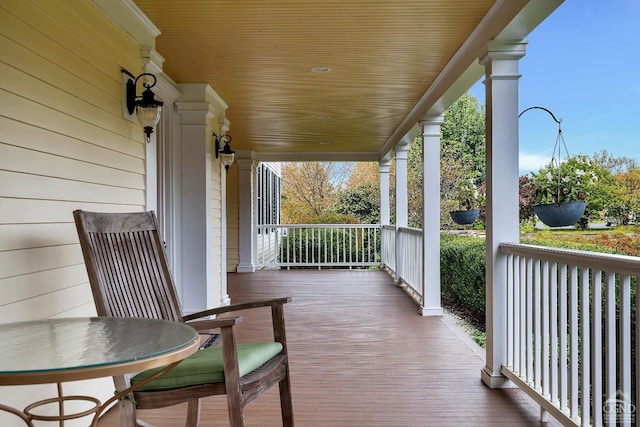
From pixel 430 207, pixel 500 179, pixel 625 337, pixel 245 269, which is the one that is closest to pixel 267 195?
pixel 245 269

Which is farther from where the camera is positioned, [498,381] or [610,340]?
[498,381]

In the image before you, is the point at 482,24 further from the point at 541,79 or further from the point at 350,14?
the point at 541,79

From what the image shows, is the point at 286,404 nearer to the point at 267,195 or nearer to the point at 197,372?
the point at 197,372

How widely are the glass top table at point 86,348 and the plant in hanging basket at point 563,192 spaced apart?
246 centimetres

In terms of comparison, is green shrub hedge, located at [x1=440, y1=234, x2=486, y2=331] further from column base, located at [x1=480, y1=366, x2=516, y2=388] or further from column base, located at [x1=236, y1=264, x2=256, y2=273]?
column base, located at [x1=236, y1=264, x2=256, y2=273]

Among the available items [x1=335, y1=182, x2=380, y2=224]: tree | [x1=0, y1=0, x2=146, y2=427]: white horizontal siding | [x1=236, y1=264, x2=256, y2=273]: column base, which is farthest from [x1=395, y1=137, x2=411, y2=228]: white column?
[x1=335, y1=182, x2=380, y2=224]: tree

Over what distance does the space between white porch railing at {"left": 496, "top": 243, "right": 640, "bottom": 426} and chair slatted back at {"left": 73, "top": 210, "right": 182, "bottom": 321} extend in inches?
72.7

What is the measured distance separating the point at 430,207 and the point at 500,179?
2.27 metres

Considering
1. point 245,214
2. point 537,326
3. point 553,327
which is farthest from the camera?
point 245,214

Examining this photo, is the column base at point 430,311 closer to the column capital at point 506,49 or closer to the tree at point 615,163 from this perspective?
the column capital at point 506,49

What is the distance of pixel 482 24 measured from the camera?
10.9 ft

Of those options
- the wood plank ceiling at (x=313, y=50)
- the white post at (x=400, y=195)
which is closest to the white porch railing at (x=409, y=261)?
the white post at (x=400, y=195)

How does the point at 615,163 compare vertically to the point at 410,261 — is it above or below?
above

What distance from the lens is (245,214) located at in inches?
391
